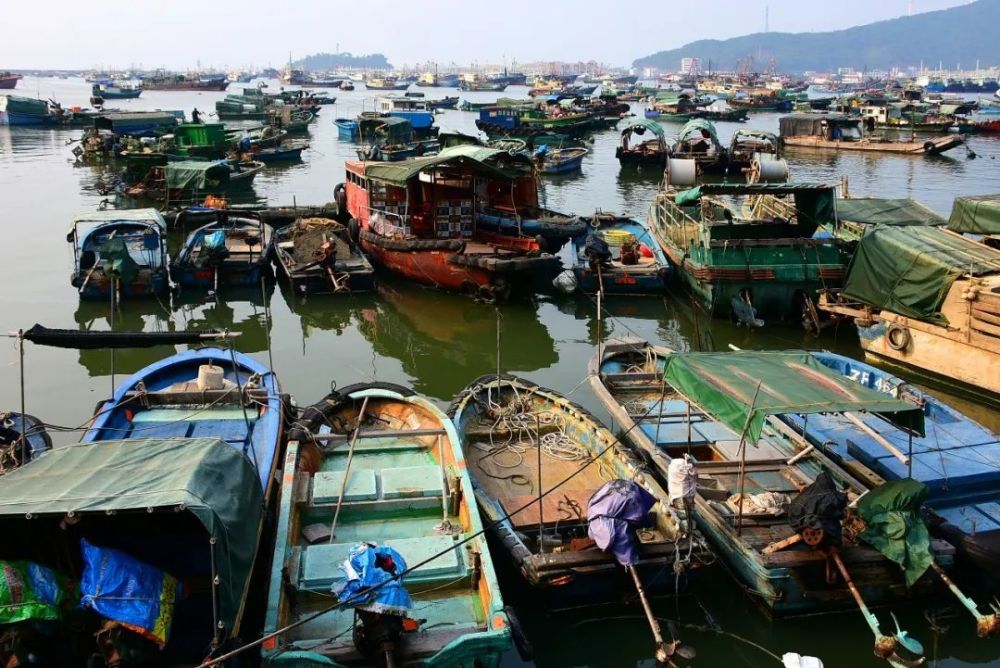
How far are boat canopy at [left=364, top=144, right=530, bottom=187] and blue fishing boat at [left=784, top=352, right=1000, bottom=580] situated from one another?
29.5ft

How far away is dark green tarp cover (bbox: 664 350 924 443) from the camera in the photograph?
7.35m

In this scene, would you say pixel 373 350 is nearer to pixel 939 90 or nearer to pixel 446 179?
pixel 446 179

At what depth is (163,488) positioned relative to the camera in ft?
18.4

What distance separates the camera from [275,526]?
8023 millimetres

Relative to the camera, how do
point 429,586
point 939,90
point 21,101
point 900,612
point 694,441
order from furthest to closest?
point 939,90
point 21,101
point 694,441
point 900,612
point 429,586

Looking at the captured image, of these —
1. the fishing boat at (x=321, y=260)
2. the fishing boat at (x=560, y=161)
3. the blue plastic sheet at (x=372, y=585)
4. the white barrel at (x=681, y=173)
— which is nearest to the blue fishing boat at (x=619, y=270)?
the fishing boat at (x=321, y=260)

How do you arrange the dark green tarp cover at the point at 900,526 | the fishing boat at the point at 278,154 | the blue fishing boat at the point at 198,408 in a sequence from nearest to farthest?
the dark green tarp cover at the point at 900,526, the blue fishing boat at the point at 198,408, the fishing boat at the point at 278,154

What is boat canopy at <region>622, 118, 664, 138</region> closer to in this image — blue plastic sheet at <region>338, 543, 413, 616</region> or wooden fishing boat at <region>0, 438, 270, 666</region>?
wooden fishing boat at <region>0, 438, 270, 666</region>

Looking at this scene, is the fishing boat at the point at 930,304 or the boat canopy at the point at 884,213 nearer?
the fishing boat at the point at 930,304

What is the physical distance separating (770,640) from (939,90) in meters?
132

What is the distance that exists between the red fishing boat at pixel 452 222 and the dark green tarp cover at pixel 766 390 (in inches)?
319

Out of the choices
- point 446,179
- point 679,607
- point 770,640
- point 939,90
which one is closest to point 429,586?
point 679,607

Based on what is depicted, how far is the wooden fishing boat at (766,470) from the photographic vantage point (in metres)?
7.34

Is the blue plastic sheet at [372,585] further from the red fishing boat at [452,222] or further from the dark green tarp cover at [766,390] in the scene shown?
the red fishing boat at [452,222]
